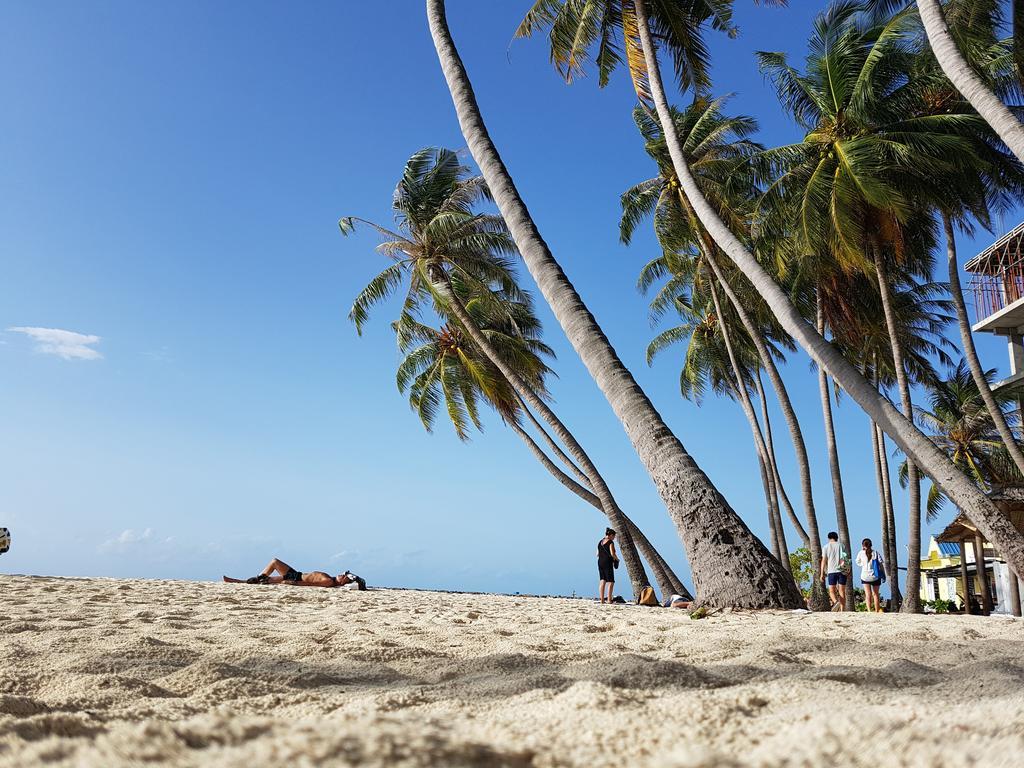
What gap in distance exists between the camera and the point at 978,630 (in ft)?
15.1

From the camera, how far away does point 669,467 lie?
22.1ft

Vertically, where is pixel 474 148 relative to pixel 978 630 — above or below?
above

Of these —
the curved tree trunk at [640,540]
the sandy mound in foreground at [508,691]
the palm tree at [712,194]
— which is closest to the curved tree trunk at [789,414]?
the palm tree at [712,194]

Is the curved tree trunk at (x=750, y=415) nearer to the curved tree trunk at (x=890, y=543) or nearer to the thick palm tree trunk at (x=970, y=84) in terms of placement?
the curved tree trunk at (x=890, y=543)

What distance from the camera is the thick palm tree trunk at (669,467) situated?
6309 millimetres

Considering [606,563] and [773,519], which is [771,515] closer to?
[773,519]

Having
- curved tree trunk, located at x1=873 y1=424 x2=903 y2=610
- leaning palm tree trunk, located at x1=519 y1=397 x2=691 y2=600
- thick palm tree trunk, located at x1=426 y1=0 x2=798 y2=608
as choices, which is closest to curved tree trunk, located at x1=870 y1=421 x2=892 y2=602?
curved tree trunk, located at x1=873 y1=424 x2=903 y2=610

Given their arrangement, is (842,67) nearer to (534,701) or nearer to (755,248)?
(755,248)

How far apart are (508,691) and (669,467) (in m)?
4.49

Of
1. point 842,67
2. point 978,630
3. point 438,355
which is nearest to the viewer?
point 978,630

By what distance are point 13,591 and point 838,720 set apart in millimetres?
8653

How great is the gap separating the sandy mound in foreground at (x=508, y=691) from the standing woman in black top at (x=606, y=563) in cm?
659

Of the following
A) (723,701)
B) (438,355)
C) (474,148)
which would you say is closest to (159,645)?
(723,701)

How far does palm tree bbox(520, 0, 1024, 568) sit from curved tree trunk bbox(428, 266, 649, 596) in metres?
5.61
